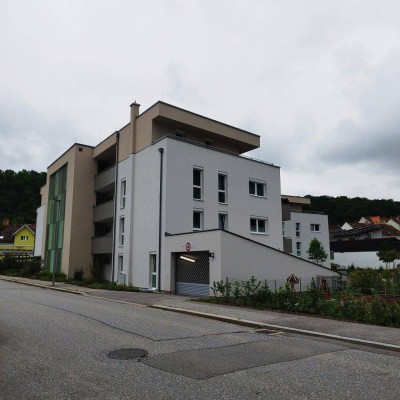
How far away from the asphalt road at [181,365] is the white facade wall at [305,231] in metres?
40.7

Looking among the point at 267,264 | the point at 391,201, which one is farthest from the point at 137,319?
the point at 391,201

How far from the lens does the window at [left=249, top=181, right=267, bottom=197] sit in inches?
1136

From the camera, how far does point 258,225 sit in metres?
28.6

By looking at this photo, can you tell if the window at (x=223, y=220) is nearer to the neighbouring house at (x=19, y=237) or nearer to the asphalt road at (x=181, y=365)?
the asphalt road at (x=181, y=365)

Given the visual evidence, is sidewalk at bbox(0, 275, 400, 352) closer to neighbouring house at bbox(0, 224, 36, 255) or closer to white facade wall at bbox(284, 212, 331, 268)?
white facade wall at bbox(284, 212, 331, 268)

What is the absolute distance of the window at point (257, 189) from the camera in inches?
1136

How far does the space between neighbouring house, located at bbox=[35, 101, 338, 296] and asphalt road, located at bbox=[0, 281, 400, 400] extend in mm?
9925

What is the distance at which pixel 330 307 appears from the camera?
12672mm

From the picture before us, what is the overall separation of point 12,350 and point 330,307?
9.25 meters

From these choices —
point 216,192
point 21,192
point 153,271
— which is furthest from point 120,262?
point 21,192

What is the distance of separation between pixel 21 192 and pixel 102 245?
57.5m

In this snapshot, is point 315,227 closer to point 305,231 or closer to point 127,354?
point 305,231

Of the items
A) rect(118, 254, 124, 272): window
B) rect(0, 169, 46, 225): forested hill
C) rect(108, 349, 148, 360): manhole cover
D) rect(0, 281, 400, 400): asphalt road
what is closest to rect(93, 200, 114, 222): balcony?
rect(118, 254, 124, 272): window

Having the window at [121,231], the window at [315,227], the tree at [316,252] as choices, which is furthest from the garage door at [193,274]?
the window at [315,227]
